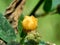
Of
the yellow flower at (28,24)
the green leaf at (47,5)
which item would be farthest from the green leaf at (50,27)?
the yellow flower at (28,24)

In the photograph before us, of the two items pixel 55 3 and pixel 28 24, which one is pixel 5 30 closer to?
pixel 28 24

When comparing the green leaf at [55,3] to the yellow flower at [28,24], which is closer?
the yellow flower at [28,24]

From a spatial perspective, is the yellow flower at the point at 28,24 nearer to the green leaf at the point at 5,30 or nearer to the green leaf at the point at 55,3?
the green leaf at the point at 5,30

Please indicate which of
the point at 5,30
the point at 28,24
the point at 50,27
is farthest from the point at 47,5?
the point at 50,27

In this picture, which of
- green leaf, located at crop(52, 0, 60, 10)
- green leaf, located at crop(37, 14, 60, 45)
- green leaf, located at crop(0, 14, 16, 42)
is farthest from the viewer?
green leaf, located at crop(37, 14, 60, 45)

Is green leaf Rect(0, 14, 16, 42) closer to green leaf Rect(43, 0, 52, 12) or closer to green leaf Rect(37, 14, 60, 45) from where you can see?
green leaf Rect(43, 0, 52, 12)

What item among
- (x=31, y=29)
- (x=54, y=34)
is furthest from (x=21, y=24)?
(x=54, y=34)

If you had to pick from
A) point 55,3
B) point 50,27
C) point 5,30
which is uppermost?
point 50,27

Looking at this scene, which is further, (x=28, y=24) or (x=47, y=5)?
(x=47, y=5)

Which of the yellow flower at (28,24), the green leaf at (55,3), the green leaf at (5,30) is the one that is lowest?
the green leaf at (5,30)

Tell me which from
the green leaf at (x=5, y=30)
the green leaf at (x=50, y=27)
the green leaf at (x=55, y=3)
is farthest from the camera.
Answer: the green leaf at (x=50, y=27)

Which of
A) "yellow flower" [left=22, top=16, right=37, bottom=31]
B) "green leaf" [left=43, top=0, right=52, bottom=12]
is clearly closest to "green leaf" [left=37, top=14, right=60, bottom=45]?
"green leaf" [left=43, top=0, right=52, bottom=12]

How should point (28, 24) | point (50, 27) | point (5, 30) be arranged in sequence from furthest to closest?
1. point (50, 27)
2. point (28, 24)
3. point (5, 30)
